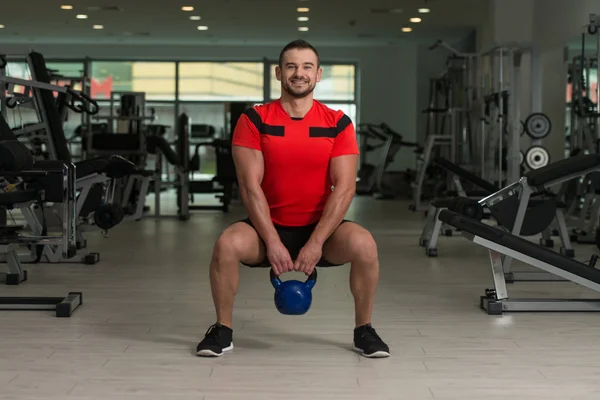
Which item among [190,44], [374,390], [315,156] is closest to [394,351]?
[374,390]

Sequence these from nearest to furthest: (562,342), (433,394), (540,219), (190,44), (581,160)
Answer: (433,394) < (562,342) < (581,160) < (540,219) < (190,44)

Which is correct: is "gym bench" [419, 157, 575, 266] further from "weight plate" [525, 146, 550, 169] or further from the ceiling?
the ceiling

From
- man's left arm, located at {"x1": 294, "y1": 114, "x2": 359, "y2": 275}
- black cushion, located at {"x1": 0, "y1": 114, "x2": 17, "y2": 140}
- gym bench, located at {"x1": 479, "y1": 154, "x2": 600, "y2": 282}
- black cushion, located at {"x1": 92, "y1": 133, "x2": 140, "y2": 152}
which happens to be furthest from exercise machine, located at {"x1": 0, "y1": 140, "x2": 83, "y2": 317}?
black cushion, located at {"x1": 92, "y1": 133, "x2": 140, "y2": 152}

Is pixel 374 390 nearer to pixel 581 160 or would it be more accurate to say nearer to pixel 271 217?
pixel 271 217

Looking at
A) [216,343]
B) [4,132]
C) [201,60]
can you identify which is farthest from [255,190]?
[201,60]

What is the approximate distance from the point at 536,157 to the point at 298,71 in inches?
212

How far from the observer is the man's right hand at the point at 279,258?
8.70 ft

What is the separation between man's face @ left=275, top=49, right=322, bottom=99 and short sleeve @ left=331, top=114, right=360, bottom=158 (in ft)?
0.51

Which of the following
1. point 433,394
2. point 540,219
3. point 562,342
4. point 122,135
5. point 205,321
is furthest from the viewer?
point 122,135

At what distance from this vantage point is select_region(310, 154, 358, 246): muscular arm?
2.70 metres

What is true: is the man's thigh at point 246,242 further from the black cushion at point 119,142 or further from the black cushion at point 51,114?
the black cushion at point 119,142

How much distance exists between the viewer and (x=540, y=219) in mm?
4664

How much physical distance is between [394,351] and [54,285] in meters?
2.06

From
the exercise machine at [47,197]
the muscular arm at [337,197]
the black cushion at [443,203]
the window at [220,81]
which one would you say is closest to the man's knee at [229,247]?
the muscular arm at [337,197]
